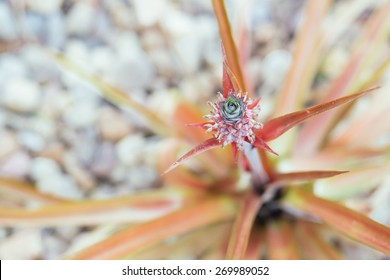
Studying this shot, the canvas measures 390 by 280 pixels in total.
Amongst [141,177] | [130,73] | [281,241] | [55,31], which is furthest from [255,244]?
[55,31]

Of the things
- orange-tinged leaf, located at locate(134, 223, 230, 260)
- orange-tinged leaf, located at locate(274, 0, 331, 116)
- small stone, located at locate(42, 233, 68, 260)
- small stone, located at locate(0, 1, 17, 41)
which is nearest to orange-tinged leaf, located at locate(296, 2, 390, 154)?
orange-tinged leaf, located at locate(274, 0, 331, 116)

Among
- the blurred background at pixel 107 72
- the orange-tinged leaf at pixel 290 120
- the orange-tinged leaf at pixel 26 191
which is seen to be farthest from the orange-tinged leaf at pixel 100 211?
the orange-tinged leaf at pixel 290 120

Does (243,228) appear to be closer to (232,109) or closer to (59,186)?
(232,109)

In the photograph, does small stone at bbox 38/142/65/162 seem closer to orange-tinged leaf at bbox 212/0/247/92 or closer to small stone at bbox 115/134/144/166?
small stone at bbox 115/134/144/166

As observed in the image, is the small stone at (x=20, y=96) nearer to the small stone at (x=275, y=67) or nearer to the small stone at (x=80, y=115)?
the small stone at (x=80, y=115)

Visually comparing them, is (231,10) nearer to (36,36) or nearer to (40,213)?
(36,36)
